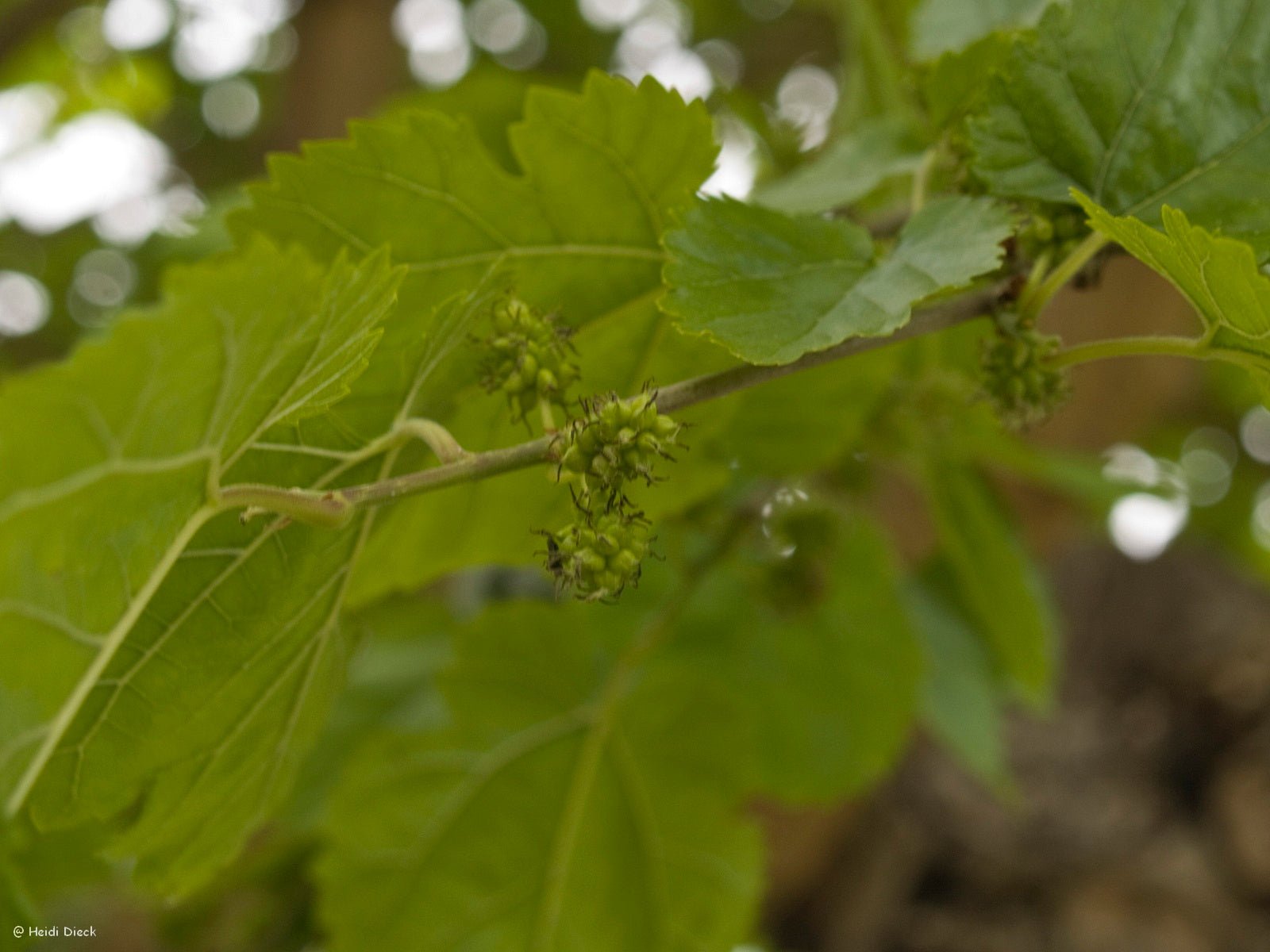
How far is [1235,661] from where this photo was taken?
1682 mm

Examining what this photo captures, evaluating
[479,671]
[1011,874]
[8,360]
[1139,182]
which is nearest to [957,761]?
[1011,874]

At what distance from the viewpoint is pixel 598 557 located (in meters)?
0.36

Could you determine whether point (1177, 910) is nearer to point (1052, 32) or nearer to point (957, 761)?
point (957, 761)

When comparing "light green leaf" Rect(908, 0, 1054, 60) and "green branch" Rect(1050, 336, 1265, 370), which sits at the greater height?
"light green leaf" Rect(908, 0, 1054, 60)

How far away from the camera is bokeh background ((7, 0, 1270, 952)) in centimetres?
116

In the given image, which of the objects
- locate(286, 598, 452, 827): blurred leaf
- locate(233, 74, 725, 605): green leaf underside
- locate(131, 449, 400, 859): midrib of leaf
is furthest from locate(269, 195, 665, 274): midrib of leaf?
locate(286, 598, 452, 827): blurred leaf

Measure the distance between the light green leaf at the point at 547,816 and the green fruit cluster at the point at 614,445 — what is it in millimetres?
488

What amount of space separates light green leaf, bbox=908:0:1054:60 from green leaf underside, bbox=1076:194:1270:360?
0.33 metres

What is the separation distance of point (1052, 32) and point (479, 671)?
601 mm

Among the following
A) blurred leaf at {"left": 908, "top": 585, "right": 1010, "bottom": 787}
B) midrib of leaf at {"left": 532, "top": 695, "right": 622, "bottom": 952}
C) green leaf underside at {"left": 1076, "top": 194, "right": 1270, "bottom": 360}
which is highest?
green leaf underside at {"left": 1076, "top": 194, "right": 1270, "bottom": 360}

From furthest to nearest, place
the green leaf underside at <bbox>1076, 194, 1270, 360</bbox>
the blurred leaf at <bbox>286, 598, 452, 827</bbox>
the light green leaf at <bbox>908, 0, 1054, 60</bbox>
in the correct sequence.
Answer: the blurred leaf at <bbox>286, 598, 452, 827</bbox>, the light green leaf at <bbox>908, 0, 1054, 60</bbox>, the green leaf underside at <bbox>1076, 194, 1270, 360</bbox>

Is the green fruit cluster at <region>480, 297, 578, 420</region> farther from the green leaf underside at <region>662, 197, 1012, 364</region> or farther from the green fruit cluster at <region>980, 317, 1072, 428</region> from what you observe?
the green fruit cluster at <region>980, 317, 1072, 428</region>

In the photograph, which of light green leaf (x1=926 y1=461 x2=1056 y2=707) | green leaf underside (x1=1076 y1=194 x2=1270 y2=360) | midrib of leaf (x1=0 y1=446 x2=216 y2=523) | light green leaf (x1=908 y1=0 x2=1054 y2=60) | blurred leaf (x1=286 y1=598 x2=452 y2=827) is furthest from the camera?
blurred leaf (x1=286 y1=598 x2=452 y2=827)

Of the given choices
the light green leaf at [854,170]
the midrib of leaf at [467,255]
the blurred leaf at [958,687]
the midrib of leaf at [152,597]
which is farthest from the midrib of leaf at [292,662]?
the blurred leaf at [958,687]
